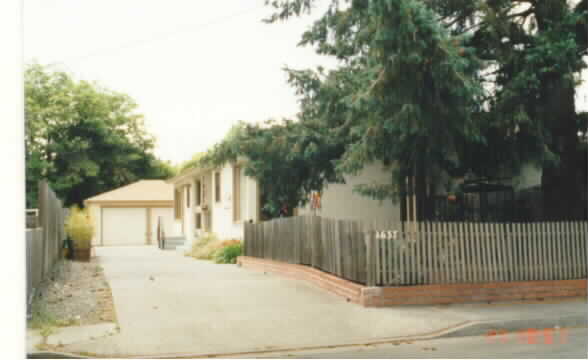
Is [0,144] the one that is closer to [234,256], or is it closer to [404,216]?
[404,216]

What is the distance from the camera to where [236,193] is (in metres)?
22.0

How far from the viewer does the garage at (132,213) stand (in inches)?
1395

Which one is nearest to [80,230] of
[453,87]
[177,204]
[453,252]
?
[453,252]

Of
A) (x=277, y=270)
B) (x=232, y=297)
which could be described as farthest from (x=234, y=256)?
(x=232, y=297)

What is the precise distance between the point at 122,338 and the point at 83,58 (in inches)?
171

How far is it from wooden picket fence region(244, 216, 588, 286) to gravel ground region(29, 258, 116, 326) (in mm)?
4120

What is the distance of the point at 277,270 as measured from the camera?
15070 mm

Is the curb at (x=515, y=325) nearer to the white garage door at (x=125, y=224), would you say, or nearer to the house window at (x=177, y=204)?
the house window at (x=177, y=204)

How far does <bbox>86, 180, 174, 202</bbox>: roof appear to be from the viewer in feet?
118

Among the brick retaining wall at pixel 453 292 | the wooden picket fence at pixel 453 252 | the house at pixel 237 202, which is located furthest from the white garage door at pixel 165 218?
the brick retaining wall at pixel 453 292

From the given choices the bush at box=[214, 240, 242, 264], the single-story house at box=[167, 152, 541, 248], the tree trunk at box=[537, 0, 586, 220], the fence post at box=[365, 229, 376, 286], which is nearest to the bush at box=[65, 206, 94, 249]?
the bush at box=[214, 240, 242, 264]

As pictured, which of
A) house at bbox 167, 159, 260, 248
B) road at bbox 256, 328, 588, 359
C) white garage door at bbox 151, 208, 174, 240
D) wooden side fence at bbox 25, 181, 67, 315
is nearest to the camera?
road at bbox 256, 328, 588, 359

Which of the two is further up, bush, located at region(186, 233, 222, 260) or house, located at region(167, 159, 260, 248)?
house, located at region(167, 159, 260, 248)

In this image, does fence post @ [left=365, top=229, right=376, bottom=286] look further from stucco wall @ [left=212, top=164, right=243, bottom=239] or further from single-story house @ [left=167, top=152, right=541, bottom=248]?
stucco wall @ [left=212, top=164, right=243, bottom=239]
